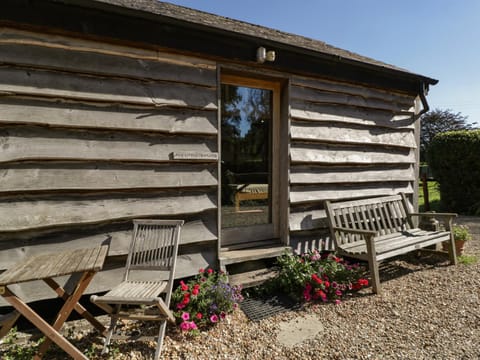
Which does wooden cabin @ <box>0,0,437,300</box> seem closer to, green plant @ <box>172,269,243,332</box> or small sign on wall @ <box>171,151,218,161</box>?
small sign on wall @ <box>171,151,218,161</box>

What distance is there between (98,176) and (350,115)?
3.60 metres

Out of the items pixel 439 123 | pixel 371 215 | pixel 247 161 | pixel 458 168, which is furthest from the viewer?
Result: pixel 439 123

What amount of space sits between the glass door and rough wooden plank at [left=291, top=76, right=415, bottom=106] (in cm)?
43

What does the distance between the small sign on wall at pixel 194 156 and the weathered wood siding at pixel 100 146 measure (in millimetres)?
16

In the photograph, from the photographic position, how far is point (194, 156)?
309cm

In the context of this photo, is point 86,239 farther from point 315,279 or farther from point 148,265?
point 315,279

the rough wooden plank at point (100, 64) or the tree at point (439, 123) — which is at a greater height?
the tree at point (439, 123)

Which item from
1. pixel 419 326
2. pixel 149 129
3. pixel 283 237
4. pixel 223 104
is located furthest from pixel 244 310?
pixel 223 104

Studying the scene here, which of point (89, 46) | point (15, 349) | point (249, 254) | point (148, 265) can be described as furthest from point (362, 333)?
point (89, 46)

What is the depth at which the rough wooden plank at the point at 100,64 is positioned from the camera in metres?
2.37

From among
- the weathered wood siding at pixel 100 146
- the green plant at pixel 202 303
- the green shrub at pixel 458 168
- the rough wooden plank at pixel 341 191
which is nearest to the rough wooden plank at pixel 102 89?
the weathered wood siding at pixel 100 146

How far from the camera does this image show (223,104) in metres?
3.58

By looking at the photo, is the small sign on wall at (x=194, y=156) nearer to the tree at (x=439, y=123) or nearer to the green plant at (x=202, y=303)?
the green plant at (x=202, y=303)

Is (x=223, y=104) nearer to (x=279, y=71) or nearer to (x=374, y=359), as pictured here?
(x=279, y=71)
